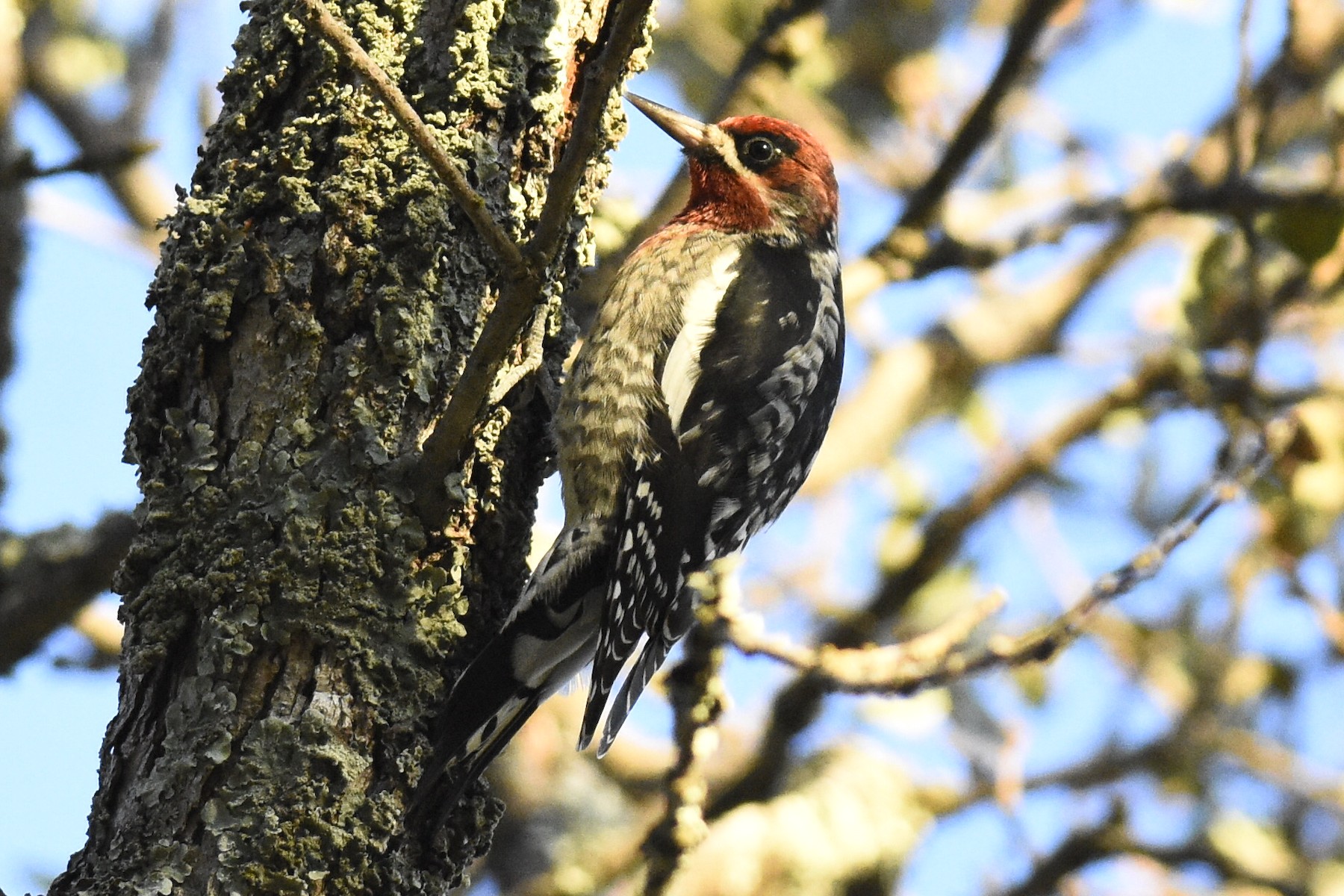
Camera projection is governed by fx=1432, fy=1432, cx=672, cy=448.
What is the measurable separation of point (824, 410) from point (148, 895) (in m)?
2.17

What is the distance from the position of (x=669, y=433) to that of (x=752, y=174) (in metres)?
1.13

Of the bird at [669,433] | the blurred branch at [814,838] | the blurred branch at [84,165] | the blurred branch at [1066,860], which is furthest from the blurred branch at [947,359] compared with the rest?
the blurred branch at [84,165]

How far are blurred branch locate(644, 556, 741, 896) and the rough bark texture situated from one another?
1.69 ft

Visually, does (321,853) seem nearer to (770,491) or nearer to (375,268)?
(375,268)

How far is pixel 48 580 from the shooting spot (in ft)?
12.0

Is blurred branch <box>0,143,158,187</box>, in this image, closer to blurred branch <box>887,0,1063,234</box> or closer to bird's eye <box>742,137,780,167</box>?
bird's eye <box>742,137,780,167</box>

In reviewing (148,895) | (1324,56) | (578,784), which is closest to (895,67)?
(1324,56)

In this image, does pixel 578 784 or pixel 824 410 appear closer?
pixel 824 410

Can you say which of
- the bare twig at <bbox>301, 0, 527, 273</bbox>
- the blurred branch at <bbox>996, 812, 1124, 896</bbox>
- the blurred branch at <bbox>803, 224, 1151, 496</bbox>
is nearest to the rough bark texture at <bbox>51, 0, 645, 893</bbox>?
the bare twig at <bbox>301, 0, 527, 273</bbox>

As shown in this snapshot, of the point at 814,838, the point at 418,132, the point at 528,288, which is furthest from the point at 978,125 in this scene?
the point at 418,132

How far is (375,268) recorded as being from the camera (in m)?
2.49

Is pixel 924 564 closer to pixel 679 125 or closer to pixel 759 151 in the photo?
pixel 759 151

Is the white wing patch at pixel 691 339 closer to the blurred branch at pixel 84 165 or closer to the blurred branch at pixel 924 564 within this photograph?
the blurred branch at pixel 924 564

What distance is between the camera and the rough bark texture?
2.18 meters
